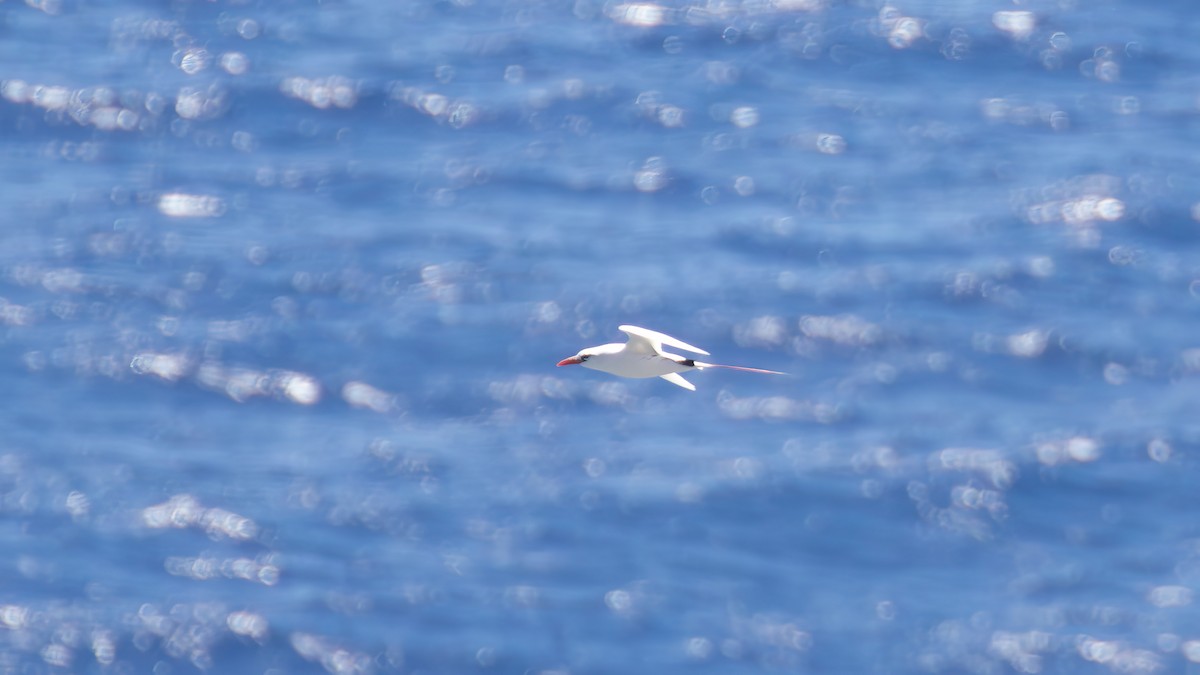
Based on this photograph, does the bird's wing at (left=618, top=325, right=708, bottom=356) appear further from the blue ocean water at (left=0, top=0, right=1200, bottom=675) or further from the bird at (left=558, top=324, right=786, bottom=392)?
the blue ocean water at (left=0, top=0, right=1200, bottom=675)

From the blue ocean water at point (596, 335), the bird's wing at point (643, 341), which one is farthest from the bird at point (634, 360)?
the blue ocean water at point (596, 335)

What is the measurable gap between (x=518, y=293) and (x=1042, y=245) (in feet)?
56.7

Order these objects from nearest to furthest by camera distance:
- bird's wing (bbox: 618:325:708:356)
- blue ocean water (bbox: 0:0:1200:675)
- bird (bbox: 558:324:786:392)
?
bird's wing (bbox: 618:325:708:356) < bird (bbox: 558:324:786:392) < blue ocean water (bbox: 0:0:1200:675)

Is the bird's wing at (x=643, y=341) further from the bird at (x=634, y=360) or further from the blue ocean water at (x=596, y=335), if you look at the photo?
the blue ocean water at (x=596, y=335)

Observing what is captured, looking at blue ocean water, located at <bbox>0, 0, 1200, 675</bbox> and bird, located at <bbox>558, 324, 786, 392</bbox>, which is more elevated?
bird, located at <bbox>558, 324, 786, 392</bbox>

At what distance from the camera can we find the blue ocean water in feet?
186

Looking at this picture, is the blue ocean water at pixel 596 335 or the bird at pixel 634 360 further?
the blue ocean water at pixel 596 335

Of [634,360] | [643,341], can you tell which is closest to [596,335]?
[634,360]

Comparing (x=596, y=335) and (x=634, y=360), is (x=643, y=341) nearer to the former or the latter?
(x=634, y=360)

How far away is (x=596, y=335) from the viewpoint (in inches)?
2512

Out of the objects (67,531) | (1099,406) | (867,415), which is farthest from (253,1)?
(1099,406)

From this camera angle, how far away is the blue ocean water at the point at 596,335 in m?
56.7

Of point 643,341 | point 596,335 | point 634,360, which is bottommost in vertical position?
point 596,335

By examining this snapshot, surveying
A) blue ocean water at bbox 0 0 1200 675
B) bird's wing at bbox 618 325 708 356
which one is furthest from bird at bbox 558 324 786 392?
blue ocean water at bbox 0 0 1200 675
